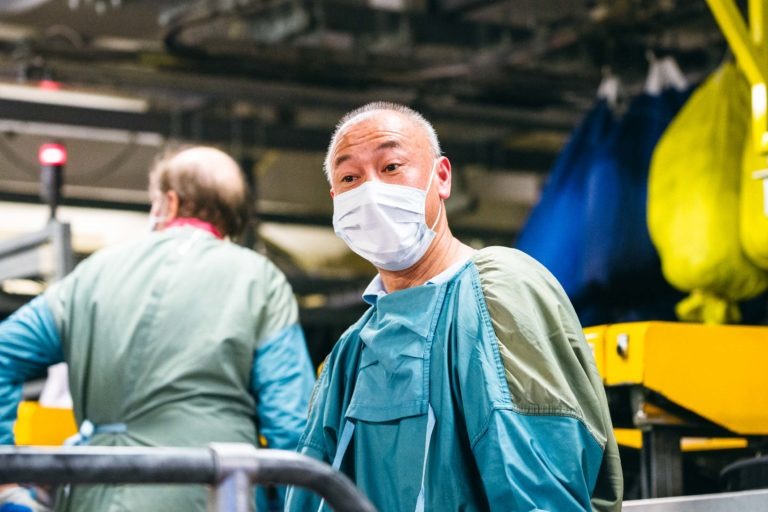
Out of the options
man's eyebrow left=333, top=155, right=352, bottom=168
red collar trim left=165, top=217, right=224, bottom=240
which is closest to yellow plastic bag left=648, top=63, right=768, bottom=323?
red collar trim left=165, top=217, right=224, bottom=240

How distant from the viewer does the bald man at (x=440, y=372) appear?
1849mm

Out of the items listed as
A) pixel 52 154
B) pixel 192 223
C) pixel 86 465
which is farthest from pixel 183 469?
pixel 52 154

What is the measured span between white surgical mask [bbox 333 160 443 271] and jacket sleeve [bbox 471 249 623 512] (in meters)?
0.15

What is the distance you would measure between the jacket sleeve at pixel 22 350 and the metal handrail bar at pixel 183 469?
A: 1810mm

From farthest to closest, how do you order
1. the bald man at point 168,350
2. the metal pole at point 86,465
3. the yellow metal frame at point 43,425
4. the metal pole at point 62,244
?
the metal pole at point 62,244 → the yellow metal frame at point 43,425 → the bald man at point 168,350 → the metal pole at point 86,465

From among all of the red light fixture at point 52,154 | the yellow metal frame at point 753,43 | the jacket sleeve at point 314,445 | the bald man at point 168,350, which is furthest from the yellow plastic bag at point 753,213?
the red light fixture at point 52,154

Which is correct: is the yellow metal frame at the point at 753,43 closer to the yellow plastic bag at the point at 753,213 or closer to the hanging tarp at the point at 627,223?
the yellow plastic bag at the point at 753,213

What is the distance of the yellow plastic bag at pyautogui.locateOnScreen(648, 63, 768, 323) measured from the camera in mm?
3637

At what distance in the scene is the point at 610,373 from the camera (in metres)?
3.02

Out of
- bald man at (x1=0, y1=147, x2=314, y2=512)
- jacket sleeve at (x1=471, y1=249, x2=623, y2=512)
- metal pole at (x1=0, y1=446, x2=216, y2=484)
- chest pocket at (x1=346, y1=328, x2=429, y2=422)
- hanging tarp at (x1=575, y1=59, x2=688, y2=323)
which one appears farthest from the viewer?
hanging tarp at (x1=575, y1=59, x2=688, y2=323)

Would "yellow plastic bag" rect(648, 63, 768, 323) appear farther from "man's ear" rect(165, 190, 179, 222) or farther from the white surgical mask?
the white surgical mask

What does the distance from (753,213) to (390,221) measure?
169cm

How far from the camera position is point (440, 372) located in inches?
77.0

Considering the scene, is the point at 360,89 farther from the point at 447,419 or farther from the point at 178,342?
the point at 447,419
